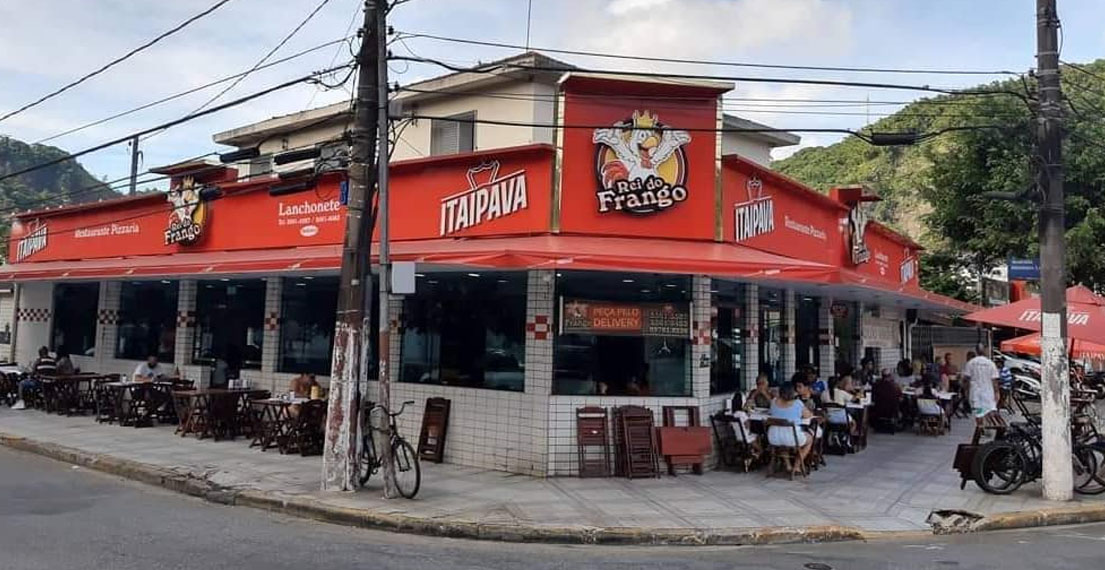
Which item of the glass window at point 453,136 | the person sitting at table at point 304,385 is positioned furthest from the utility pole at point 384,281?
the glass window at point 453,136

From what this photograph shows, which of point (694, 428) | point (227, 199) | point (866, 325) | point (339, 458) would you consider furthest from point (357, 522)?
point (866, 325)

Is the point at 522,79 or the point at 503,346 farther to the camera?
the point at 522,79

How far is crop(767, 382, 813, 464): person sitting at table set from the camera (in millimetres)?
11195

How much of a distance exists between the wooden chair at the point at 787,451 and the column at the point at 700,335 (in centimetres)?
107

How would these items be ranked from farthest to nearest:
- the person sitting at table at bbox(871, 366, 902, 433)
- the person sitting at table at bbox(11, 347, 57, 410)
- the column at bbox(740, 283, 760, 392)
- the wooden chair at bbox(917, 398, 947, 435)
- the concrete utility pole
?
the person sitting at table at bbox(11, 347, 57, 410), the person sitting at table at bbox(871, 366, 902, 433), the wooden chair at bbox(917, 398, 947, 435), the column at bbox(740, 283, 760, 392), the concrete utility pole

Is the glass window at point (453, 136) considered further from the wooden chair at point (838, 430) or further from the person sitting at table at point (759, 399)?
the wooden chair at point (838, 430)

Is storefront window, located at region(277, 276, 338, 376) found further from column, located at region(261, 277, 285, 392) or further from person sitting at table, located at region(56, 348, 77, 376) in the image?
person sitting at table, located at region(56, 348, 77, 376)

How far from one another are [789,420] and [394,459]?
218 inches

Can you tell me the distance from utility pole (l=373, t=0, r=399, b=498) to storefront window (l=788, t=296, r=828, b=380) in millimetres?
10270

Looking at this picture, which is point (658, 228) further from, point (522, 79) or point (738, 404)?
point (522, 79)

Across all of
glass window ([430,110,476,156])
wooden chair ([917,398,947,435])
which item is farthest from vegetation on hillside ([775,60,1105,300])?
glass window ([430,110,476,156])

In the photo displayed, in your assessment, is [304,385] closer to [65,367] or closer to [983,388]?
[65,367]

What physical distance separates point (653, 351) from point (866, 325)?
1056cm

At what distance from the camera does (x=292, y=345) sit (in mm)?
15281
